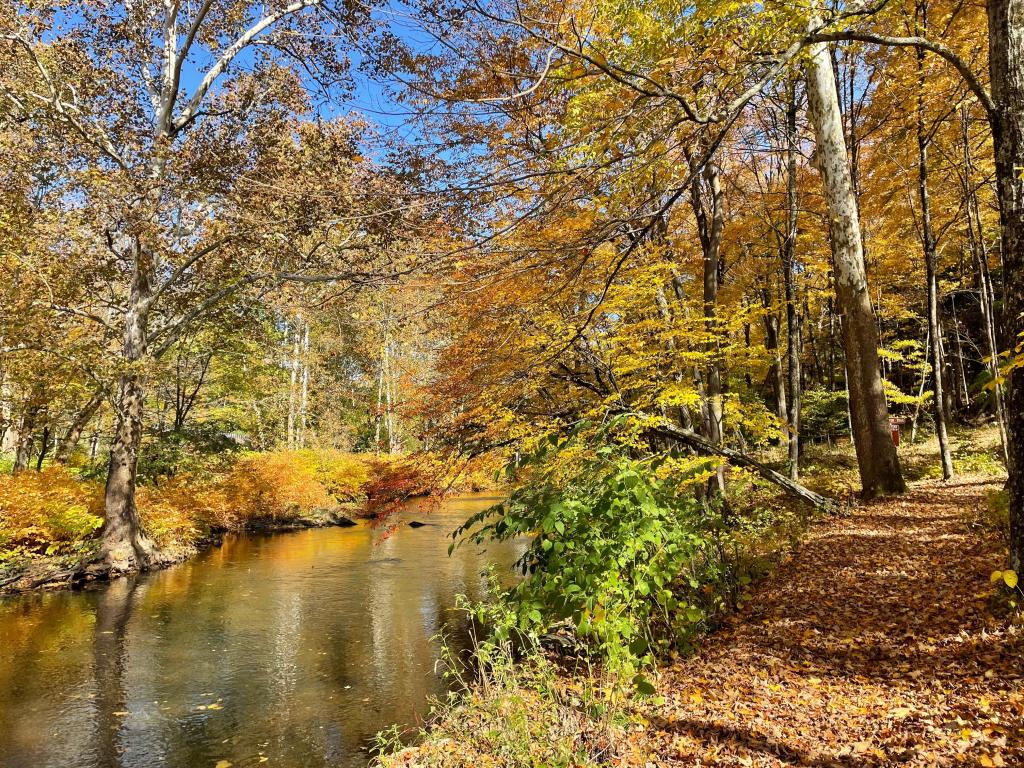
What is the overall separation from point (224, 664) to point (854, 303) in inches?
376

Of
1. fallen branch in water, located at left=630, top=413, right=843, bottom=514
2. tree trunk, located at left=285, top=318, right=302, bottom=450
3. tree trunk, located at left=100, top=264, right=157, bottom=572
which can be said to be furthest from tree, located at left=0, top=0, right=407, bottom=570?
tree trunk, located at left=285, top=318, right=302, bottom=450

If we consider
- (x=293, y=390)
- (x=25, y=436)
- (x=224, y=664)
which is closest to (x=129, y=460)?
(x=25, y=436)

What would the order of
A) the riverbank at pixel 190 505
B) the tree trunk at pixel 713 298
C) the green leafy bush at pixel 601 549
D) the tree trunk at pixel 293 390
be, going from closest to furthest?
the green leafy bush at pixel 601 549 → the tree trunk at pixel 713 298 → the riverbank at pixel 190 505 → the tree trunk at pixel 293 390

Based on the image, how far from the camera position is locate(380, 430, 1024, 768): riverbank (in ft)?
9.96

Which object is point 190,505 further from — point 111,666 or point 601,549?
point 601,549

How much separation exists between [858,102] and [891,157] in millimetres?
1847

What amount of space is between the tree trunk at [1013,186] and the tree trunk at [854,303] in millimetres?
4830

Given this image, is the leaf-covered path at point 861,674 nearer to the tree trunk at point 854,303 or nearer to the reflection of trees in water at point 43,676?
the tree trunk at point 854,303

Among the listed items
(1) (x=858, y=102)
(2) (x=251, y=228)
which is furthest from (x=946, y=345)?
(2) (x=251, y=228)

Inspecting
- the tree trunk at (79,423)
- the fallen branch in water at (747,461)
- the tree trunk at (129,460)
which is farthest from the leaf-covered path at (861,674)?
the tree trunk at (79,423)

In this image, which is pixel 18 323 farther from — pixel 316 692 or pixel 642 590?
pixel 642 590

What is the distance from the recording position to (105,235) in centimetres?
1209

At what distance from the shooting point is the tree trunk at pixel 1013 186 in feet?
11.9

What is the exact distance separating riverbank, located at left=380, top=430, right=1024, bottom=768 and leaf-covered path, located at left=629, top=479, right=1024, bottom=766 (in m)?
0.01
